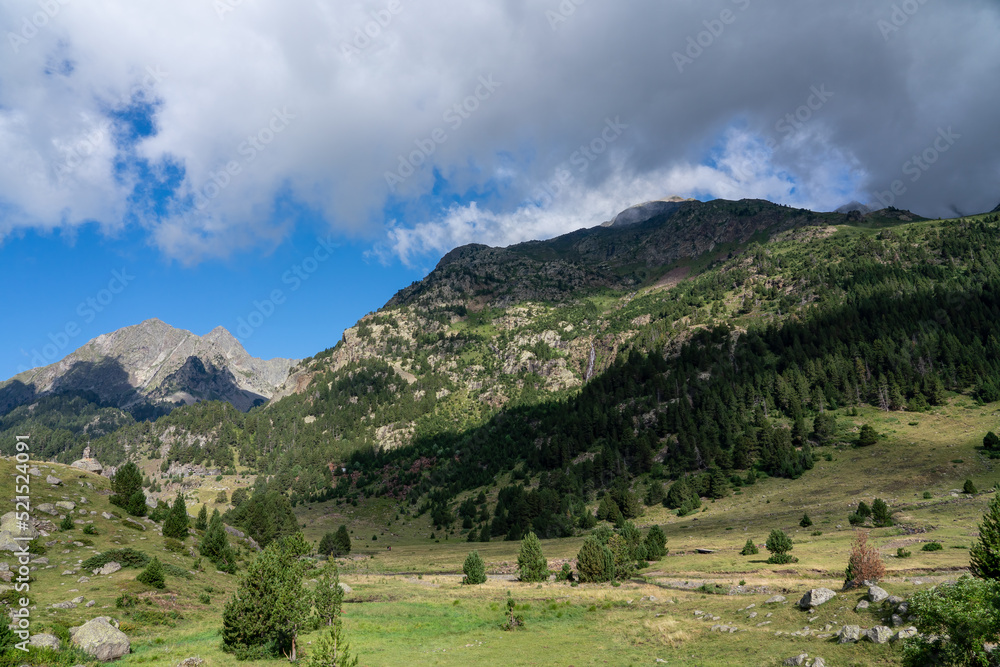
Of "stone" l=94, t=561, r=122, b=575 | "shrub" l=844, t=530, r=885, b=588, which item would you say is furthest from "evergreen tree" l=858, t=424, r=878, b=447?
"stone" l=94, t=561, r=122, b=575

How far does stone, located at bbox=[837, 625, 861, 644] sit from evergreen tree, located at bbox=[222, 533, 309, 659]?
965 inches

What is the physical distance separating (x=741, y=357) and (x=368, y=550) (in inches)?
4999

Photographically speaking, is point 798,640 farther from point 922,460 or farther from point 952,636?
point 922,460

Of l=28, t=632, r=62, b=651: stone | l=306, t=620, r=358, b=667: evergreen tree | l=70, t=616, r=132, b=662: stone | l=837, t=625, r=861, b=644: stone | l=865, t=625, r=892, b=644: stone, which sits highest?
l=306, t=620, r=358, b=667: evergreen tree

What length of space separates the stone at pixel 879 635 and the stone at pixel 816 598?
6432 mm

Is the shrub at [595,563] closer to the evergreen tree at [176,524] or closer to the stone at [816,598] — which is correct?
the stone at [816,598]

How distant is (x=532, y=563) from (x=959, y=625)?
42150 millimetres

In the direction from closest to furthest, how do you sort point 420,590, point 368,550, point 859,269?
point 420,590
point 368,550
point 859,269

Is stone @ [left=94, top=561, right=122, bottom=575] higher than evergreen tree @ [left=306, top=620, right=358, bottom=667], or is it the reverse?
evergreen tree @ [left=306, top=620, right=358, bottom=667]

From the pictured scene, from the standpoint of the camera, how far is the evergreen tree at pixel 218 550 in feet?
160

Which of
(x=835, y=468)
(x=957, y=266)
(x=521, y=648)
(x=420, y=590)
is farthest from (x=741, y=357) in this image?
(x=521, y=648)

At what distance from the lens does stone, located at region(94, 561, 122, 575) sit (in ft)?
115

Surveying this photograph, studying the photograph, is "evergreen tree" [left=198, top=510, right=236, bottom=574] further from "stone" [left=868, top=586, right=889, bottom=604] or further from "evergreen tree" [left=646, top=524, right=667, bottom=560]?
"stone" [left=868, top=586, right=889, bottom=604]

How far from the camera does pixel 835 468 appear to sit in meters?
85.2
